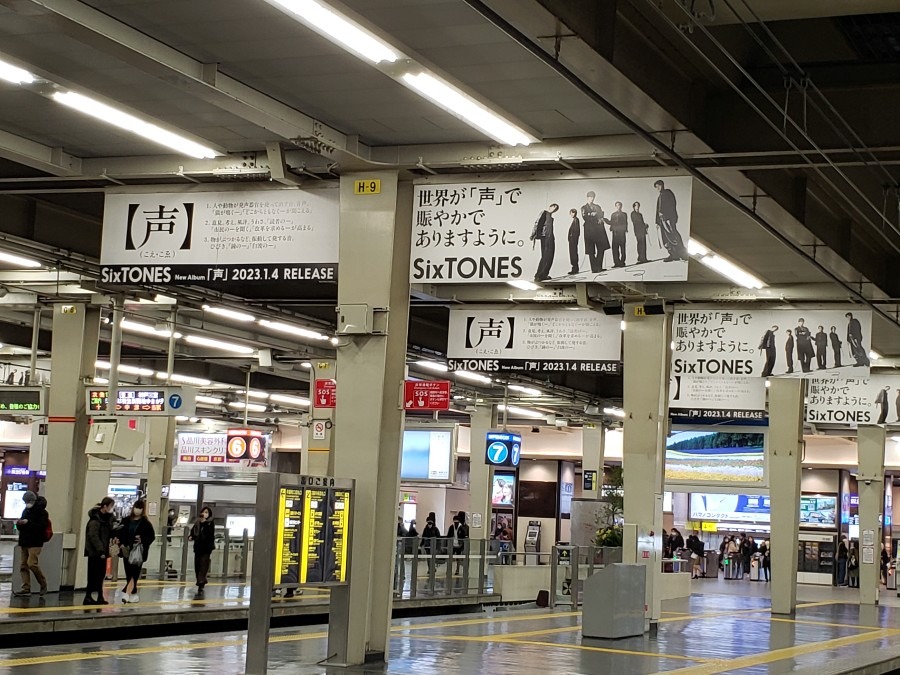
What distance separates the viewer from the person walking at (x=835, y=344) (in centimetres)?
1783

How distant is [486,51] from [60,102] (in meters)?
4.28

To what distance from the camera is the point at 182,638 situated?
1488 cm

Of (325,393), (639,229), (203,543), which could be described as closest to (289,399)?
(325,393)

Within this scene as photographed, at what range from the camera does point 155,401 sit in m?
20.0

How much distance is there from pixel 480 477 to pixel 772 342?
15.9m

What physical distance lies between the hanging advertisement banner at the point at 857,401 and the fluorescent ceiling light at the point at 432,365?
8.43 meters

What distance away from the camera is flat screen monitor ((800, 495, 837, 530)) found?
49.3m

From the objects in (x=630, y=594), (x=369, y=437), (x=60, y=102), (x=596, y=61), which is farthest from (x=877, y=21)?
(x=630, y=594)

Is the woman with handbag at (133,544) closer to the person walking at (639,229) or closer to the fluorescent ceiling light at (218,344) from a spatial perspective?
the fluorescent ceiling light at (218,344)

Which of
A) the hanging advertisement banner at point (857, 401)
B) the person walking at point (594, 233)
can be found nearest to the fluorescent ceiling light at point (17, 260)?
the person walking at point (594, 233)

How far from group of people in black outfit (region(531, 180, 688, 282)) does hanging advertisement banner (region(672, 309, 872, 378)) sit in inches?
265

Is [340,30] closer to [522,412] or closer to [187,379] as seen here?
[187,379]

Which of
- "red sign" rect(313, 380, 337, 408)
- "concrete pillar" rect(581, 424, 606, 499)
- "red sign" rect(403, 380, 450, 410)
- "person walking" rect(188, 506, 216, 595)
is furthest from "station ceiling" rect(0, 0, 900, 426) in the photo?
"concrete pillar" rect(581, 424, 606, 499)

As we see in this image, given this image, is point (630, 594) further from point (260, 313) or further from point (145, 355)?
point (145, 355)
